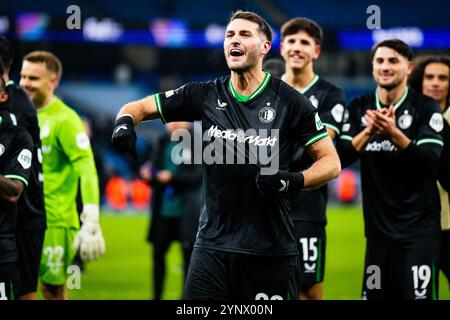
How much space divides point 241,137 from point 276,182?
1.51 ft

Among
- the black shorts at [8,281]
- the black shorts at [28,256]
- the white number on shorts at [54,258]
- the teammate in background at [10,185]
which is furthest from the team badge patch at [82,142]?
the black shorts at [8,281]

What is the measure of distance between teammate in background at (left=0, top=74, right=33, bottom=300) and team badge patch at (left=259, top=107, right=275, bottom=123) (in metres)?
1.69

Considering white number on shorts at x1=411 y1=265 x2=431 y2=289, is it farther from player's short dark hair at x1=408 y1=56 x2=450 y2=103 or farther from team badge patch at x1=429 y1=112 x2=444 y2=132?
Answer: player's short dark hair at x1=408 y1=56 x2=450 y2=103

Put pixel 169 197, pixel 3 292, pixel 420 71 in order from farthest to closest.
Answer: pixel 169 197, pixel 420 71, pixel 3 292

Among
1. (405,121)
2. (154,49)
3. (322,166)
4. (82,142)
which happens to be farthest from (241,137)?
(154,49)

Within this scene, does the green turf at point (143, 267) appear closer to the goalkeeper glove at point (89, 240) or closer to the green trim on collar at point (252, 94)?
the goalkeeper glove at point (89, 240)

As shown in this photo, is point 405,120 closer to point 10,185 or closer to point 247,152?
point 247,152

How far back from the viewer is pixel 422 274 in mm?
A: 6219

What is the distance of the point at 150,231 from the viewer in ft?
30.8

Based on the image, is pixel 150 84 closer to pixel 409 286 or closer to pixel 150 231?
pixel 150 231

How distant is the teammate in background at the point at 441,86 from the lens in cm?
704
